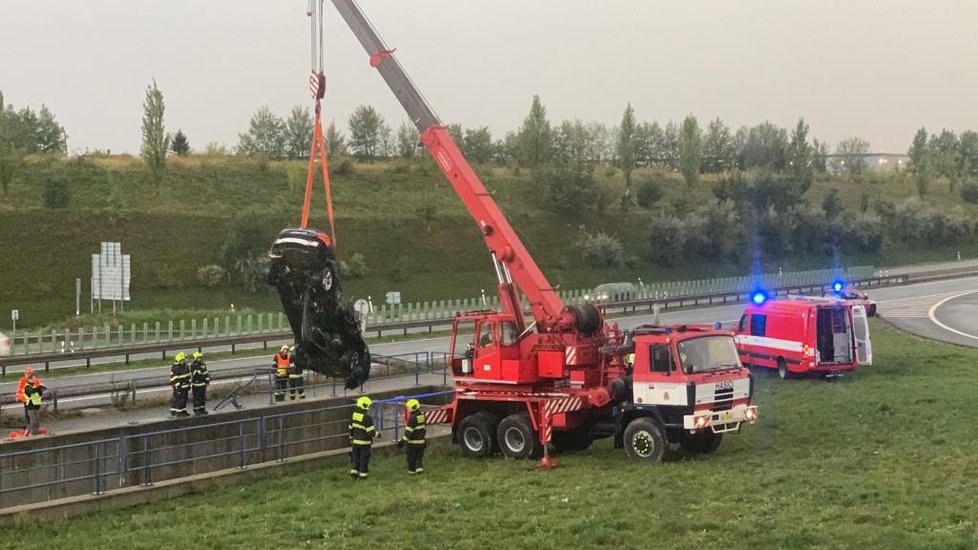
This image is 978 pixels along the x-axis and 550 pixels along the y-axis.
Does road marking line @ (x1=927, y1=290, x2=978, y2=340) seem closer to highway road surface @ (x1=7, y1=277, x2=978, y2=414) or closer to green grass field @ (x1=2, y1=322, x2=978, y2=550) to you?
highway road surface @ (x1=7, y1=277, x2=978, y2=414)

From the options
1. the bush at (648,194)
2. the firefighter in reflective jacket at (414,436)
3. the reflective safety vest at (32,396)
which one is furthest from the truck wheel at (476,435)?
the bush at (648,194)

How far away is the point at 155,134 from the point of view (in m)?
61.2

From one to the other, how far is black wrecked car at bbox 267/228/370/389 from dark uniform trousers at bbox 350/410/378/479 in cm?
524

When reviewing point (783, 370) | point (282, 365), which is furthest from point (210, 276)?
point (783, 370)

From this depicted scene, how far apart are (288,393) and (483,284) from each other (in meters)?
40.2

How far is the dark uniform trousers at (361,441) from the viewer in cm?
1767

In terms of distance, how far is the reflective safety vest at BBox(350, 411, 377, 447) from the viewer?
57.9 feet

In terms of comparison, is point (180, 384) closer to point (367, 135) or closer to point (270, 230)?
point (270, 230)

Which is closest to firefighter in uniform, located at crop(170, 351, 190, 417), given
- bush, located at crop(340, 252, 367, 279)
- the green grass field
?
the green grass field

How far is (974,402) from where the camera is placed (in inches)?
856

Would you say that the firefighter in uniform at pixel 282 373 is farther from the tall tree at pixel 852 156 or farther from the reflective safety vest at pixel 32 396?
the tall tree at pixel 852 156

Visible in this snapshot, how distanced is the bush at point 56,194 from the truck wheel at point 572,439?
156 feet

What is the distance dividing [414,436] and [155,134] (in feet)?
159

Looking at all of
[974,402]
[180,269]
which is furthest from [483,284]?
[974,402]
